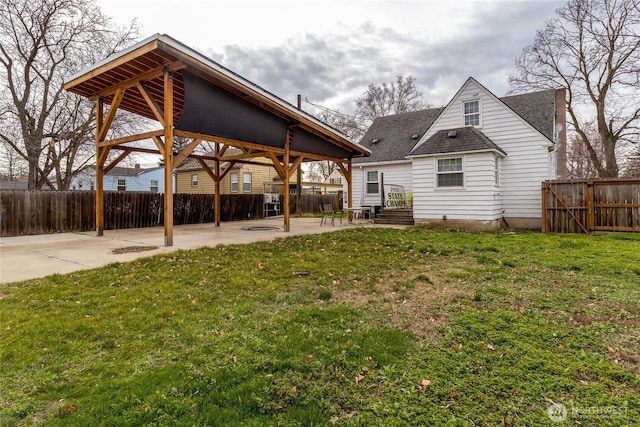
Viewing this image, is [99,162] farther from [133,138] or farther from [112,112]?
[133,138]

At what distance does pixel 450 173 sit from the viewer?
11.7 meters

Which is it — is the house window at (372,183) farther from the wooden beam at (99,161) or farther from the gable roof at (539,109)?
the wooden beam at (99,161)

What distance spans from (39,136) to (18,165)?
14759 millimetres

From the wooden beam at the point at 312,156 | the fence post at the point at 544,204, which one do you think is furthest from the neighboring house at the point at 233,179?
the fence post at the point at 544,204

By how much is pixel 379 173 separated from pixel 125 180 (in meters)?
24.0

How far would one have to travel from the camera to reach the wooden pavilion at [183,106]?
7246 millimetres

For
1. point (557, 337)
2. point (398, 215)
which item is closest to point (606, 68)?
point (398, 215)

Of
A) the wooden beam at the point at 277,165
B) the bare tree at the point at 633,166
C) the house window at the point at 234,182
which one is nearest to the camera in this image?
the wooden beam at the point at 277,165

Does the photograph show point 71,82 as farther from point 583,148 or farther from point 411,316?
point 583,148

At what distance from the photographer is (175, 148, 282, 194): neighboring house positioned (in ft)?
76.4

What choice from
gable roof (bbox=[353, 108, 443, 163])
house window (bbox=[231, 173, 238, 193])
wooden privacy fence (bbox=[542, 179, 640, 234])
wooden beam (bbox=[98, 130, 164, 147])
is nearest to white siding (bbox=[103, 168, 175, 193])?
house window (bbox=[231, 173, 238, 193])

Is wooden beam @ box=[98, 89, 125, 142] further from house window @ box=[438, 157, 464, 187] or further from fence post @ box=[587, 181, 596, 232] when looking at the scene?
fence post @ box=[587, 181, 596, 232]

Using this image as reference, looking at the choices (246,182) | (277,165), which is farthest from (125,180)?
(277,165)

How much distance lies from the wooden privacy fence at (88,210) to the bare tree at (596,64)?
20.0 metres
